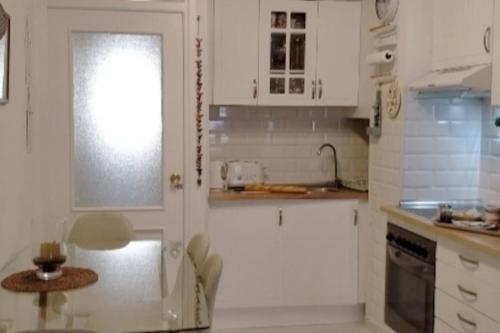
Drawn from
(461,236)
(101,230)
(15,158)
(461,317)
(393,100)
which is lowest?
(461,317)

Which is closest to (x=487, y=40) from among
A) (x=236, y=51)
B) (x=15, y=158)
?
(x=236, y=51)

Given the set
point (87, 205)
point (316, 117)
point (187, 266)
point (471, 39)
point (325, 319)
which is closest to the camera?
point (187, 266)

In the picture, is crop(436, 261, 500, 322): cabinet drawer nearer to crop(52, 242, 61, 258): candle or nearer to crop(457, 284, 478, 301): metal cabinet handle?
crop(457, 284, 478, 301): metal cabinet handle

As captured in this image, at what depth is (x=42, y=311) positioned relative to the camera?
7.51ft

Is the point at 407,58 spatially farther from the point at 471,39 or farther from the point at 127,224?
the point at 127,224

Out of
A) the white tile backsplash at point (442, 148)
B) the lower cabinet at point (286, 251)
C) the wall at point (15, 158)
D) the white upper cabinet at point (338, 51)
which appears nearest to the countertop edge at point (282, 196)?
the lower cabinet at point (286, 251)

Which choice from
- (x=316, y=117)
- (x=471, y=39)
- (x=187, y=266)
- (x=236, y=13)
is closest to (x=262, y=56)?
(x=236, y=13)

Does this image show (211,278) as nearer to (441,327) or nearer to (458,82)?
(441,327)

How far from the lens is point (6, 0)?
3217 millimetres

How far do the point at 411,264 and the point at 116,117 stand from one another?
208 cm

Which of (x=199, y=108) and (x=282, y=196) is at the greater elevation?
(x=199, y=108)

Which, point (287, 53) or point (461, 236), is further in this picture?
point (287, 53)

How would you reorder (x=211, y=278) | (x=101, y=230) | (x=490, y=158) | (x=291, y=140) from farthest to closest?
(x=291, y=140), (x=490, y=158), (x=101, y=230), (x=211, y=278)

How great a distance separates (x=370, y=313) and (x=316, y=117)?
4.88 feet
